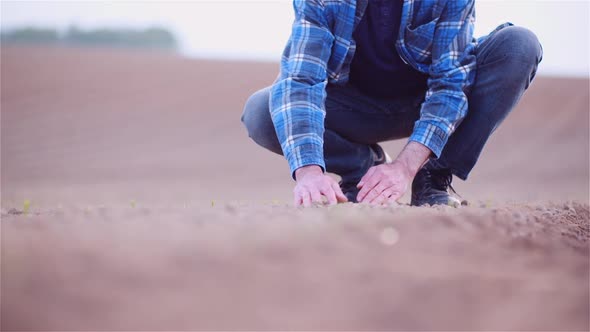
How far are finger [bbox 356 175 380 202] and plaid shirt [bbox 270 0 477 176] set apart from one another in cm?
21

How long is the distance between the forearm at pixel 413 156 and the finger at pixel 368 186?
0.59 feet

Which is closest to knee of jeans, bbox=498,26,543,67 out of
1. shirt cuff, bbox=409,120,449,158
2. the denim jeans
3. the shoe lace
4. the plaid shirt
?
the denim jeans

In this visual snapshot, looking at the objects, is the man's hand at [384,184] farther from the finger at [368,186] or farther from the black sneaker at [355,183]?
the black sneaker at [355,183]

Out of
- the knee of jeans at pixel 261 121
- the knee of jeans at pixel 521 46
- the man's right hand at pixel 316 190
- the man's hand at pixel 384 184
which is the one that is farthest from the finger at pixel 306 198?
the knee of jeans at pixel 521 46

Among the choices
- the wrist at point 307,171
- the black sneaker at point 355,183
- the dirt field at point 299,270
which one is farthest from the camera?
the black sneaker at point 355,183

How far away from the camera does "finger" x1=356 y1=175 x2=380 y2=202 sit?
93.0 inches

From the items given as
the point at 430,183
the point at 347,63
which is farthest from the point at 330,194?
the point at 430,183

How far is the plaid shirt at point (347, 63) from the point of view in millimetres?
2455

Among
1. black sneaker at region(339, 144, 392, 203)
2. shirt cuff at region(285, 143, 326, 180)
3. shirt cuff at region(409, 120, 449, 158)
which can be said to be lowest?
black sneaker at region(339, 144, 392, 203)

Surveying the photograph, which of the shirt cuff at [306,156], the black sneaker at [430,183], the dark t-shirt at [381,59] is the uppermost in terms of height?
the dark t-shirt at [381,59]

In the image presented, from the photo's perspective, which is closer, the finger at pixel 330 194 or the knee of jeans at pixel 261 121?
the finger at pixel 330 194

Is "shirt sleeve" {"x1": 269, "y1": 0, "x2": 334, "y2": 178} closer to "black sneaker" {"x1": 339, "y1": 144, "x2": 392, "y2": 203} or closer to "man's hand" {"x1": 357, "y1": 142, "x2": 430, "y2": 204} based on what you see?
"man's hand" {"x1": 357, "y1": 142, "x2": 430, "y2": 204}

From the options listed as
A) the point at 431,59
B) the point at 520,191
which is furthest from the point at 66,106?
the point at 431,59

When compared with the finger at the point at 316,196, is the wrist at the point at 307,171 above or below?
above
